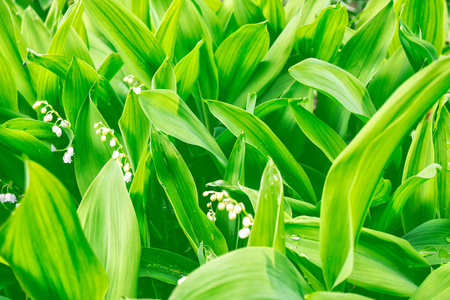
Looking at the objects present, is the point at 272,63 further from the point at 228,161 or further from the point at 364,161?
the point at 364,161

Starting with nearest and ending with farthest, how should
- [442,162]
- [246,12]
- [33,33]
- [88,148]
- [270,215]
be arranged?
[270,215]
[442,162]
[88,148]
[246,12]
[33,33]

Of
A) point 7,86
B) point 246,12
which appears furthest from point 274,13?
point 7,86

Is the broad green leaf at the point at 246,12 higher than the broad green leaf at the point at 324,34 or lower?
higher

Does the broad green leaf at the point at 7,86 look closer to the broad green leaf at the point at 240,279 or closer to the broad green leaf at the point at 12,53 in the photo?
the broad green leaf at the point at 12,53

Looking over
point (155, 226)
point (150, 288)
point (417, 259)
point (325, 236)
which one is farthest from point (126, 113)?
point (417, 259)

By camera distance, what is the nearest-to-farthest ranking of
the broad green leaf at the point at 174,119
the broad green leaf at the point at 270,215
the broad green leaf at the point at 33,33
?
the broad green leaf at the point at 270,215 → the broad green leaf at the point at 174,119 → the broad green leaf at the point at 33,33

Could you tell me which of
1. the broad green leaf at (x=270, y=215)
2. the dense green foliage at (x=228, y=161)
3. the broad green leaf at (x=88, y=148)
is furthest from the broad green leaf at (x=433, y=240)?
the broad green leaf at (x=88, y=148)

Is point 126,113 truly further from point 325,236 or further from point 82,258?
point 325,236

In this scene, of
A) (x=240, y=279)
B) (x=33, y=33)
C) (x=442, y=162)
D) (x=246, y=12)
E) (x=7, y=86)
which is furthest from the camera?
(x=33, y=33)
